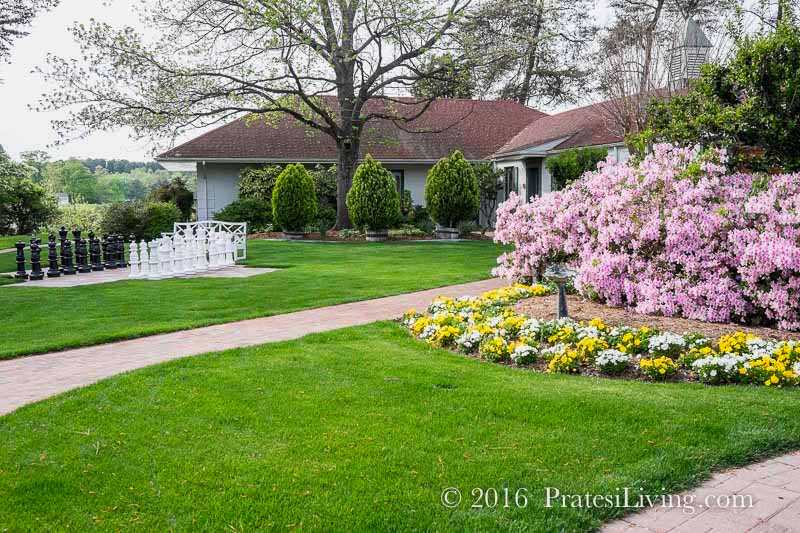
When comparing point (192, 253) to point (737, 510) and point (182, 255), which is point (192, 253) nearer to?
point (182, 255)

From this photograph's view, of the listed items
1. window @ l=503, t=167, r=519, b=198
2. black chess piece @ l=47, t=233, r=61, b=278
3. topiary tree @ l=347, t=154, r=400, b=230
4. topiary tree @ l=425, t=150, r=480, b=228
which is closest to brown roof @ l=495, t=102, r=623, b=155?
window @ l=503, t=167, r=519, b=198

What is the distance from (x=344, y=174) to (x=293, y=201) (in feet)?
9.64

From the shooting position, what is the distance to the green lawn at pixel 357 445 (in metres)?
3.58

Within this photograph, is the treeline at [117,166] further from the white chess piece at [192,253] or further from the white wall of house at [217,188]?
the white chess piece at [192,253]

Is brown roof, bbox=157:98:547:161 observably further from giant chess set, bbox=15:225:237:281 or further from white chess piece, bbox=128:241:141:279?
white chess piece, bbox=128:241:141:279

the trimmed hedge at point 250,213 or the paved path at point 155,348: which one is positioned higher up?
the trimmed hedge at point 250,213

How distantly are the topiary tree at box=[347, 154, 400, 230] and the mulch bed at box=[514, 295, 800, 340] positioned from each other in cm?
1384

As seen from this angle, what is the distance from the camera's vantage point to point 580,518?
11.6 feet

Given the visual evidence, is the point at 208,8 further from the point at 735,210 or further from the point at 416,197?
the point at 735,210

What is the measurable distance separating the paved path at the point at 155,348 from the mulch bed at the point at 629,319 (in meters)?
1.84

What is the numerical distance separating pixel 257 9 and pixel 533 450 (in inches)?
813

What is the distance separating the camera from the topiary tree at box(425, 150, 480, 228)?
2294 cm

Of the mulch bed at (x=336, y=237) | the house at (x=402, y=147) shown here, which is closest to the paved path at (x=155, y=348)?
the mulch bed at (x=336, y=237)

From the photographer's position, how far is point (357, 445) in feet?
14.5
